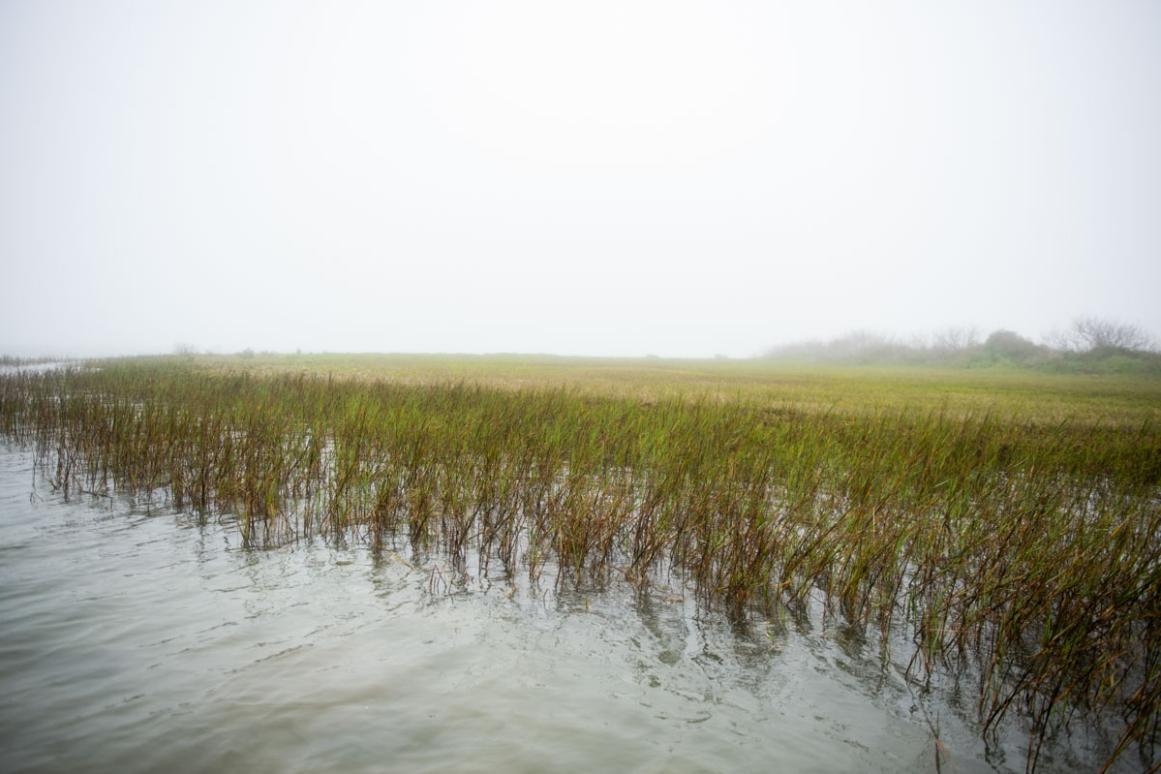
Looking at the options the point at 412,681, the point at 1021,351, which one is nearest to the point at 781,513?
the point at 412,681

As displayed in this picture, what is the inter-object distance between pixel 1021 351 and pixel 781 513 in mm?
64455

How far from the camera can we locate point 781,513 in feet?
18.6

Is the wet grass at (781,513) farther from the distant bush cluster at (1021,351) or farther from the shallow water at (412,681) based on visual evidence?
the distant bush cluster at (1021,351)

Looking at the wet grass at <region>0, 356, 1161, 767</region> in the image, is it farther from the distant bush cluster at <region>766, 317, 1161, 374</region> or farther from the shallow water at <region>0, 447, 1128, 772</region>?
the distant bush cluster at <region>766, 317, 1161, 374</region>

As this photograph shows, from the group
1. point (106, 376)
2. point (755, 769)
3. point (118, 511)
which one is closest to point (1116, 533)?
point (755, 769)

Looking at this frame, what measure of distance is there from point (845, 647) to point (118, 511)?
253 inches

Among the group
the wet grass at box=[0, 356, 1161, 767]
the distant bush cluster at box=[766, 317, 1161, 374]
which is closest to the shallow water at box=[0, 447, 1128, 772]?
the wet grass at box=[0, 356, 1161, 767]

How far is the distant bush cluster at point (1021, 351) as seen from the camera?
4266 cm

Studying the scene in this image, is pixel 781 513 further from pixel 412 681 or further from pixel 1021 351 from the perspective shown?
pixel 1021 351

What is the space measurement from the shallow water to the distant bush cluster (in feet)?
174

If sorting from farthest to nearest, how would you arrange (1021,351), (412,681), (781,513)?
(1021,351)
(781,513)
(412,681)

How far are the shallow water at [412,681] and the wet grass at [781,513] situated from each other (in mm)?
433

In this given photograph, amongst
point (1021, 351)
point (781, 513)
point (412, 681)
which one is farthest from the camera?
point (1021, 351)

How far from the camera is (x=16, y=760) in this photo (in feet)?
6.84
